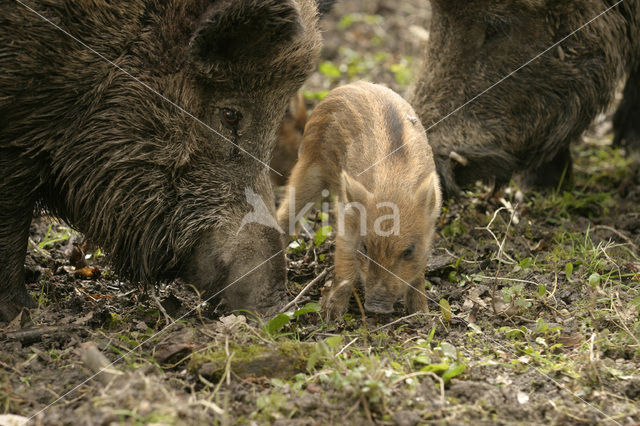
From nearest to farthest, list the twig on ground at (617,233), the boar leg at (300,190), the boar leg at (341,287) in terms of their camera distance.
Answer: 1. the boar leg at (341,287)
2. the boar leg at (300,190)
3. the twig on ground at (617,233)

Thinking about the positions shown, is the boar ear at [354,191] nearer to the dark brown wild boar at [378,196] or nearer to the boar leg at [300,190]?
the dark brown wild boar at [378,196]

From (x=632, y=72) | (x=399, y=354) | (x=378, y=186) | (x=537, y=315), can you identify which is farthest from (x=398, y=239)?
(x=632, y=72)

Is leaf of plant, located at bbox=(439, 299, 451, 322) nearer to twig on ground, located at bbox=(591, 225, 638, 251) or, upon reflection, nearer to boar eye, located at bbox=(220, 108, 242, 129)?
boar eye, located at bbox=(220, 108, 242, 129)

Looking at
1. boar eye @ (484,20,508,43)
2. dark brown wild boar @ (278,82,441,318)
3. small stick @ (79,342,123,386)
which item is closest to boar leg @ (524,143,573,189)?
boar eye @ (484,20,508,43)

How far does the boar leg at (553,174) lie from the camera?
646 centimetres

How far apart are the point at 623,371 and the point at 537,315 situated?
0.73 meters

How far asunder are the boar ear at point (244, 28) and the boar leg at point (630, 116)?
4.45m

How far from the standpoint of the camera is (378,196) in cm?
402

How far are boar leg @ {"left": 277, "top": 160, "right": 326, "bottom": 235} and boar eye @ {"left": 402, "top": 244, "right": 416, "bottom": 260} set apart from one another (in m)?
1.11

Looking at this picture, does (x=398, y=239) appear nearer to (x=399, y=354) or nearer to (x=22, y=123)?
(x=399, y=354)

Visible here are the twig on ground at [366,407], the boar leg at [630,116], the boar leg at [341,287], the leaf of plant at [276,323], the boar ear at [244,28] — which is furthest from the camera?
the boar leg at [630,116]

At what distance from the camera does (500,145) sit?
5453 millimetres

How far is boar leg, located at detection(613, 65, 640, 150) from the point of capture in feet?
23.4

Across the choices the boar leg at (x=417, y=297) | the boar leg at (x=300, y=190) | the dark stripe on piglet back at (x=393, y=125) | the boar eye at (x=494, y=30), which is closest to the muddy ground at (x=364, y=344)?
the boar leg at (x=417, y=297)
